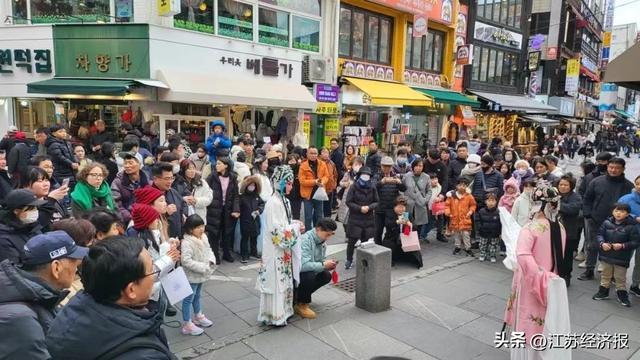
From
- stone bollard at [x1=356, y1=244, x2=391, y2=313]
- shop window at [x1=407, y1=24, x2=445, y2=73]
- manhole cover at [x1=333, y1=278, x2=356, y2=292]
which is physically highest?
shop window at [x1=407, y1=24, x2=445, y2=73]

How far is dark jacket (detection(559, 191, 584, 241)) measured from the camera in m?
6.92

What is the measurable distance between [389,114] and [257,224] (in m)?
12.7

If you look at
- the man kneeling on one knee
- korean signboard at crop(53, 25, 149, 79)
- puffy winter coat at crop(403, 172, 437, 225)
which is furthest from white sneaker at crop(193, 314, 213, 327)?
korean signboard at crop(53, 25, 149, 79)

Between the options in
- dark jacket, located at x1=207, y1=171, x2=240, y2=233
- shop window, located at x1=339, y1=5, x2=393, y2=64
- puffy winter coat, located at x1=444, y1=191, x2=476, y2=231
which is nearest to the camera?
dark jacket, located at x1=207, y1=171, x2=240, y2=233

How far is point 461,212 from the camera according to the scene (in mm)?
8312

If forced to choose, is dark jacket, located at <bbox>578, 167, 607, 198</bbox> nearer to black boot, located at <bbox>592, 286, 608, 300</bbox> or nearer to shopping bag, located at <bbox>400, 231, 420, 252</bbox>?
black boot, located at <bbox>592, 286, 608, 300</bbox>

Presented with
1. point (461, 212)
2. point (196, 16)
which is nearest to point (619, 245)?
point (461, 212)

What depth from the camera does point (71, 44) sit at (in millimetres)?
11562

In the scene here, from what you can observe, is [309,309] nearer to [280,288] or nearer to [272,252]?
[280,288]

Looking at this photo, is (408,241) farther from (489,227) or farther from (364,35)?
(364,35)

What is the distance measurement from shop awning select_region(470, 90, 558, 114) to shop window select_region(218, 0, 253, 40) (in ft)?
48.1

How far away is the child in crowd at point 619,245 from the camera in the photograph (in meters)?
6.12

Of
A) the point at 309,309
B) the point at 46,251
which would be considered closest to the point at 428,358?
the point at 309,309

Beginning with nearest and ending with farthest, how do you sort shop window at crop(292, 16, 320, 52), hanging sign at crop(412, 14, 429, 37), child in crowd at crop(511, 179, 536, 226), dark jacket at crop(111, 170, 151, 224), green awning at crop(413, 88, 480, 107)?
dark jacket at crop(111, 170, 151, 224) < child in crowd at crop(511, 179, 536, 226) < shop window at crop(292, 16, 320, 52) < hanging sign at crop(412, 14, 429, 37) < green awning at crop(413, 88, 480, 107)
